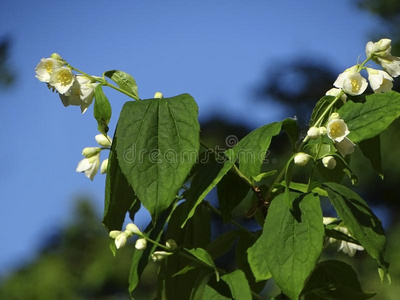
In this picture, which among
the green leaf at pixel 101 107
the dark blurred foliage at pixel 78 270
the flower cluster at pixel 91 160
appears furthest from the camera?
A: the dark blurred foliage at pixel 78 270

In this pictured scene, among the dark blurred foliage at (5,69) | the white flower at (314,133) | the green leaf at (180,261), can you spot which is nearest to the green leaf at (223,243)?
the green leaf at (180,261)

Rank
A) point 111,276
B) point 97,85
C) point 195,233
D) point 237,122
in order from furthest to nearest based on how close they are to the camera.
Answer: point 237,122 < point 111,276 < point 195,233 < point 97,85

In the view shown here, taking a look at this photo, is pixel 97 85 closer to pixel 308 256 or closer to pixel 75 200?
pixel 308 256

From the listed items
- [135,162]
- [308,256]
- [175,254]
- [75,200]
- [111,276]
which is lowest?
[111,276]

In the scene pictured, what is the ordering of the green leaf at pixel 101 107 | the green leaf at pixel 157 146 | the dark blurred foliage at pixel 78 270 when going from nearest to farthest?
the green leaf at pixel 157 146 < the green leaf at pixel 101 107 < the dark blurred foliage at pixel 78 270

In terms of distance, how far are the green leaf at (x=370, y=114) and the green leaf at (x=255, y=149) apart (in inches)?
4.1

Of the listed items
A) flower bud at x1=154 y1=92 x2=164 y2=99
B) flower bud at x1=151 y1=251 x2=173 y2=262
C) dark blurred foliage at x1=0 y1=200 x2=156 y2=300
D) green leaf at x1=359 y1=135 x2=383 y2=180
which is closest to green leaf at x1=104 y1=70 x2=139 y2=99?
flower bud at x1=154 y1=92 x2=164 y2=99

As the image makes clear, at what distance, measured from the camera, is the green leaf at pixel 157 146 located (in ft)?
2.68

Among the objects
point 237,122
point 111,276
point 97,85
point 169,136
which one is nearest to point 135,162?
point 169,136

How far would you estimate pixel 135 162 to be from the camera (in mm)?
825

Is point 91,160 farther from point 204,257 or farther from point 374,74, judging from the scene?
point 374,74

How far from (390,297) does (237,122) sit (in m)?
2.23

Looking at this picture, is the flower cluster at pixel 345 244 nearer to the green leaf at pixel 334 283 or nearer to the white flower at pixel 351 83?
the green leaf at pixel 334 283

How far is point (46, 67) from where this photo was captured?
3.17ft
